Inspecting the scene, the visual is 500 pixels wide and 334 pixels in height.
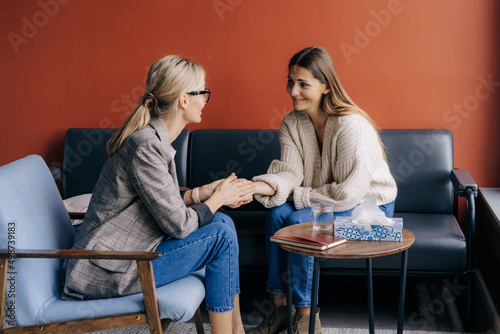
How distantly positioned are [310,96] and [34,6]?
6.13ft

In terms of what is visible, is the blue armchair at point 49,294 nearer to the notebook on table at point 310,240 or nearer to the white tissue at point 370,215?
the notebook on table at point 310,240

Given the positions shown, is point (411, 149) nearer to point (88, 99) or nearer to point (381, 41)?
point (381, 41)

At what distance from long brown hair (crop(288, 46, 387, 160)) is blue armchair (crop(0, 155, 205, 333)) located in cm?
113

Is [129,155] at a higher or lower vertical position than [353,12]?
lower

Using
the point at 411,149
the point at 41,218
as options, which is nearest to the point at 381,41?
the point at 411,149

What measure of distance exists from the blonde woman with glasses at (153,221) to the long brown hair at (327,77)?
0.69 meters

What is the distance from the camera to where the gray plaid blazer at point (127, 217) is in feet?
5.83

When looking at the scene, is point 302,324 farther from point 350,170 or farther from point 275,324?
point 350,170

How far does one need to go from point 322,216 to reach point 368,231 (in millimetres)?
183

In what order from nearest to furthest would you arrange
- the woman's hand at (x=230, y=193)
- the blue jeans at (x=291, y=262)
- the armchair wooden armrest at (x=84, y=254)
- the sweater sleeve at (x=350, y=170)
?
the armchair wooden armrest at (x=84, y=254), the woman's hand at (x=230, y=193), the blue jeans at (x=291, y=262), the sweater sleeve at (x=350, y=170)

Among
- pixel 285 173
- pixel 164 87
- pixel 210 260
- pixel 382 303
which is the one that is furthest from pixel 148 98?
pixel 382 303

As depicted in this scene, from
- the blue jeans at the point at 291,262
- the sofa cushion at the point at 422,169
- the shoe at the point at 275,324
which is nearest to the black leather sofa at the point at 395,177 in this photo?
the sofa cushion at the point at 422,169

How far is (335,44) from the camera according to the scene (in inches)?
121

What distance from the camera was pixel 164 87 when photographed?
6.42 feet
